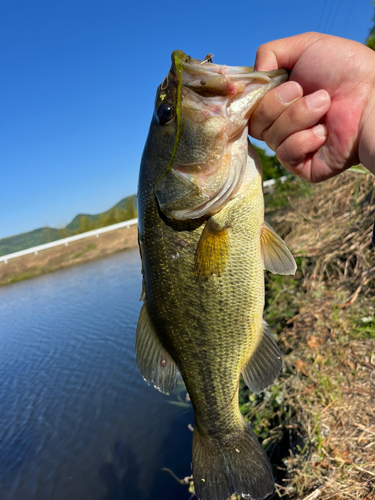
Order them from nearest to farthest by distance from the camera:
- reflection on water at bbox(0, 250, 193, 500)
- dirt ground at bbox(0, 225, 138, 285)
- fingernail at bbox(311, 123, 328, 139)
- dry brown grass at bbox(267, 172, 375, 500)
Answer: fingernail at bbox(311, 123, 328, 139), dry brown grass at bbox(267, 172, 375, 500), reflection on water at bbox(0, 250, 193, 500), dirt ground at bbox(0, 225, 138, 285)

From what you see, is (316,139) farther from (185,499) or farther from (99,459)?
(99,459)

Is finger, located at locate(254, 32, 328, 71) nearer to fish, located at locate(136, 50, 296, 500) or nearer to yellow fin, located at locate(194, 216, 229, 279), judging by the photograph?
fish, located at locate(136, 50, 296, 500)

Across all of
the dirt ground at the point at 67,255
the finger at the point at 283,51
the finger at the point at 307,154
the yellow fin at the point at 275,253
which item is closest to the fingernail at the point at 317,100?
the finger at the point at 307,154

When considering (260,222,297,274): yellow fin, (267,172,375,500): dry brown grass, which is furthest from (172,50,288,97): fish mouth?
(267,172,375,500): dry brown grass

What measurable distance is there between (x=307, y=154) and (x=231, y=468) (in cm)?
190

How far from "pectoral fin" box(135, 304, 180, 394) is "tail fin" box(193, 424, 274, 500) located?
0.44 metres

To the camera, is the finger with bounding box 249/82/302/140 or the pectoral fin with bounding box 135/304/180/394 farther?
the pectoral fin with bounding box 135/304/180/394

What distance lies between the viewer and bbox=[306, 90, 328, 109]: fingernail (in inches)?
64.1

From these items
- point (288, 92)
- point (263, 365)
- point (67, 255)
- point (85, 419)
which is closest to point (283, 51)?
point (288, 92)

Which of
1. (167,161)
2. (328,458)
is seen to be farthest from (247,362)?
(328,458)

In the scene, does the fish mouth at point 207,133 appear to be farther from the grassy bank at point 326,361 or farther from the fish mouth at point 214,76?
the grassy bank at point 326,361

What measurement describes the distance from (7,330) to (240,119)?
40.7 feet

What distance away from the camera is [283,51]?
6.07 feet

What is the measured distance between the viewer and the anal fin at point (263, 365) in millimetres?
2033
